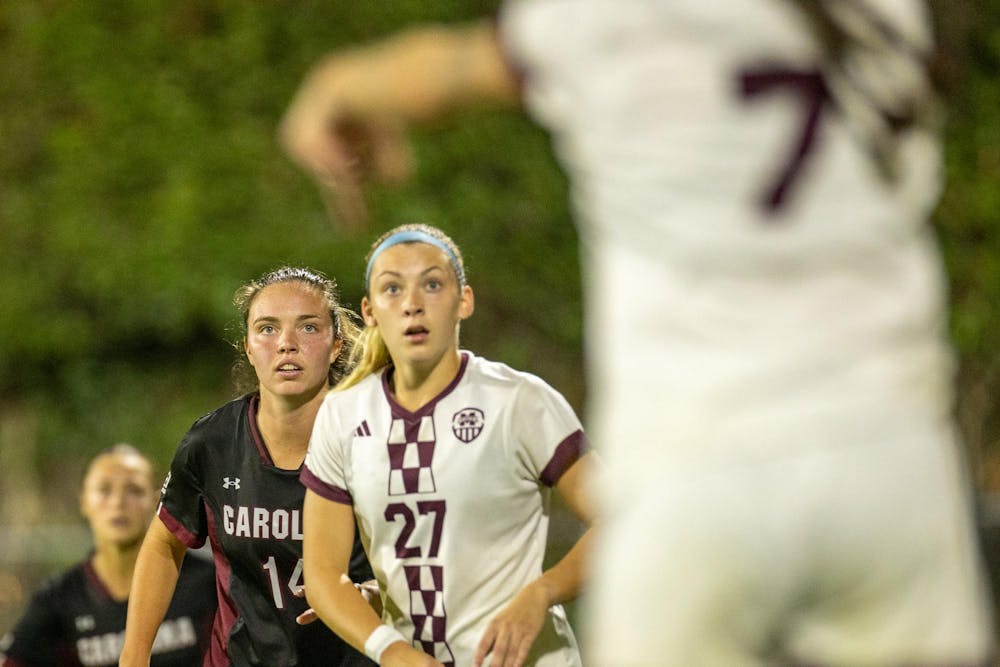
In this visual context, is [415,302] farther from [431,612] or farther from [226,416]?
[226,416]

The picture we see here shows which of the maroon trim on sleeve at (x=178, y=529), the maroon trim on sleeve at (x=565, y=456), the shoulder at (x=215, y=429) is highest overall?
the shoulder at (x=215, y=429)

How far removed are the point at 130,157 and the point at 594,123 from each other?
8031mm

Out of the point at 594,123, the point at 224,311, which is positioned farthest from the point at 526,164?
the point at 594,123

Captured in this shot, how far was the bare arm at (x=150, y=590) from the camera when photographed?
3840mm

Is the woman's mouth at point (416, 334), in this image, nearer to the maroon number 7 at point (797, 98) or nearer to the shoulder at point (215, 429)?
the shoulder at point (215, 429)

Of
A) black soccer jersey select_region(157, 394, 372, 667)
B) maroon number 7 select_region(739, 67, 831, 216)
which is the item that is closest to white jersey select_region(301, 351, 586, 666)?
black soccer jersey select_region(157, 394, 372, 667)

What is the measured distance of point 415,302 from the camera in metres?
3.36

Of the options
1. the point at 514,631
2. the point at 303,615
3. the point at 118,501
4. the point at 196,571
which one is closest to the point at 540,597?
the point at 514,631

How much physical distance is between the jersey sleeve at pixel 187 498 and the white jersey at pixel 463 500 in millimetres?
635

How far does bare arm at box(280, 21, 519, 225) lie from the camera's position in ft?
5.89

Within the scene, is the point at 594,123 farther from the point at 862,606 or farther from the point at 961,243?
the point at 961,243

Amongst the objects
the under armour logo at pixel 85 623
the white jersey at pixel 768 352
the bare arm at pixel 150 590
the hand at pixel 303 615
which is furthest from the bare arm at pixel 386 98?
the under armour logo at pixel 85 623

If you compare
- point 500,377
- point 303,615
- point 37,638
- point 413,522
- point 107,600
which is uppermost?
point 500,377

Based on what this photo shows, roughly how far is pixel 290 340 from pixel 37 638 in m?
2.05
